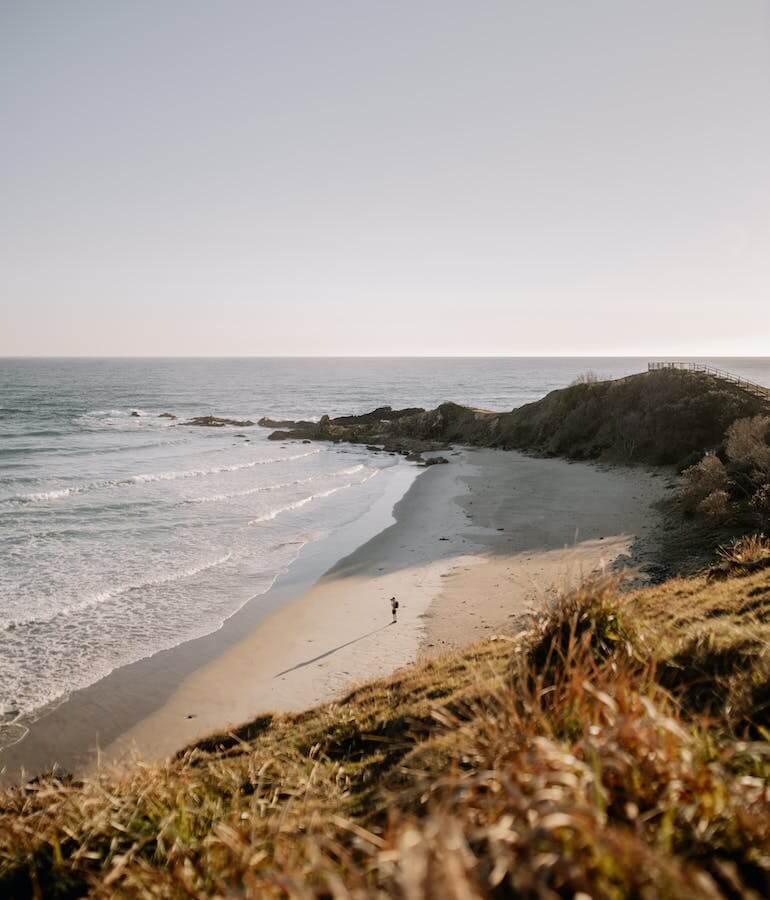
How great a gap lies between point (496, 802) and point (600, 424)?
41870mm

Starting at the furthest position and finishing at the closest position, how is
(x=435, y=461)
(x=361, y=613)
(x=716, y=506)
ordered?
(x=435, y=461), (x=716, y=506), (x=361, y=613)

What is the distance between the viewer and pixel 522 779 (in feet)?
8.95

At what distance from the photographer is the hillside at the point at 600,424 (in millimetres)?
34125

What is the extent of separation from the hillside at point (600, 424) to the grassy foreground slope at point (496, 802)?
28221 mm

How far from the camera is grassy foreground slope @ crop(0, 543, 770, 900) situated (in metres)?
2.16

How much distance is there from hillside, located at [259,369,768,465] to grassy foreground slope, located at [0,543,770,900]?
2822cm

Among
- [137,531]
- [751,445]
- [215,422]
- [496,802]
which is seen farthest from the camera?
[215,422]

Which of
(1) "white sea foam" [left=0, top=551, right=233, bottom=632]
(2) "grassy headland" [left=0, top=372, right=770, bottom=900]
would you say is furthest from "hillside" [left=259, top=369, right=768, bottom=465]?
(2) "grassy headland" [left=0, top=372, right=770, bottom=900]

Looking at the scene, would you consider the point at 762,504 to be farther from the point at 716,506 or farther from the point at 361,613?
Answer: the point at 361,613

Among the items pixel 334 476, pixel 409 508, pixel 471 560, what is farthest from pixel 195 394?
pixel 471 560

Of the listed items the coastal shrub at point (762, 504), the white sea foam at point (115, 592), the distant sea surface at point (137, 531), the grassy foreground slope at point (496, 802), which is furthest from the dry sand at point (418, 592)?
the white sea foam at point (115, 592)

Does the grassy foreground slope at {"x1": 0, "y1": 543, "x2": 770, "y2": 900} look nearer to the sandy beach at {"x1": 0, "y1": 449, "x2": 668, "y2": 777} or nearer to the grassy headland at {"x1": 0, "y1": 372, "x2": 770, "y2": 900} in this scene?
the grassy headland at {"x1": 0, "y1": 372, "x2": 770, "y2": 900}

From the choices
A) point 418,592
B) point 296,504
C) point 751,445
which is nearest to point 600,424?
point 751,445

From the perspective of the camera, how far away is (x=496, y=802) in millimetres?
2680
